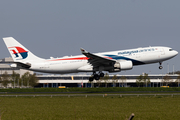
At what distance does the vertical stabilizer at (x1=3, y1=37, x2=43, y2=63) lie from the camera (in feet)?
170

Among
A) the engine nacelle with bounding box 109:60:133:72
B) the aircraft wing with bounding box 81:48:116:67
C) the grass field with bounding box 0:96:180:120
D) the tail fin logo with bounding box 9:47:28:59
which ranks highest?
the tail fin logo with bounding box 9:47:28:59

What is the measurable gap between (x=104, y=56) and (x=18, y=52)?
51.4 ft

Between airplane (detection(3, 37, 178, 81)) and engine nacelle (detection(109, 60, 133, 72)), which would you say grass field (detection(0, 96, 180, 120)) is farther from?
airplane (detection(3, 37, 178, 81))

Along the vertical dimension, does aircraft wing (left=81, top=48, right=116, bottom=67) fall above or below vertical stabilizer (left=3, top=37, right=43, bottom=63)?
below

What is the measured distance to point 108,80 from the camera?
130m

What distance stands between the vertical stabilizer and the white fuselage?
1.49 meters

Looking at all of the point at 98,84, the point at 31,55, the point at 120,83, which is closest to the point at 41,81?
the point at 98,84

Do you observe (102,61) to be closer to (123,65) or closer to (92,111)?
(123,65)

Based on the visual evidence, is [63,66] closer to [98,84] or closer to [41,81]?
[98,84]

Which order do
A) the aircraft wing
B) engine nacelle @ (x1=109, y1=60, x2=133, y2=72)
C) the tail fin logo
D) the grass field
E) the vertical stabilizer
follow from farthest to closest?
the tail fin logo → the vertical stabilizer → engine nacelle @ (x1=109, y1=60, x2=133, y2=72) → the aircraft wing → the grass field

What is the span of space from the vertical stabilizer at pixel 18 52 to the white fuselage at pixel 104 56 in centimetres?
149

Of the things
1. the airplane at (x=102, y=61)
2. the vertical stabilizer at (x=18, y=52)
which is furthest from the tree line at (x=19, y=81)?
the airplane at (x=102, y=61)

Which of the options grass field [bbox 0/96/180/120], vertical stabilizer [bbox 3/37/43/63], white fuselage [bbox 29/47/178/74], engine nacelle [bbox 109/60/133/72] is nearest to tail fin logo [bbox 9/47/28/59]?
vertical stabilizer [bbox 3/37/43/63]

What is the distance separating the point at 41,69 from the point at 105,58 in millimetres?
11629
